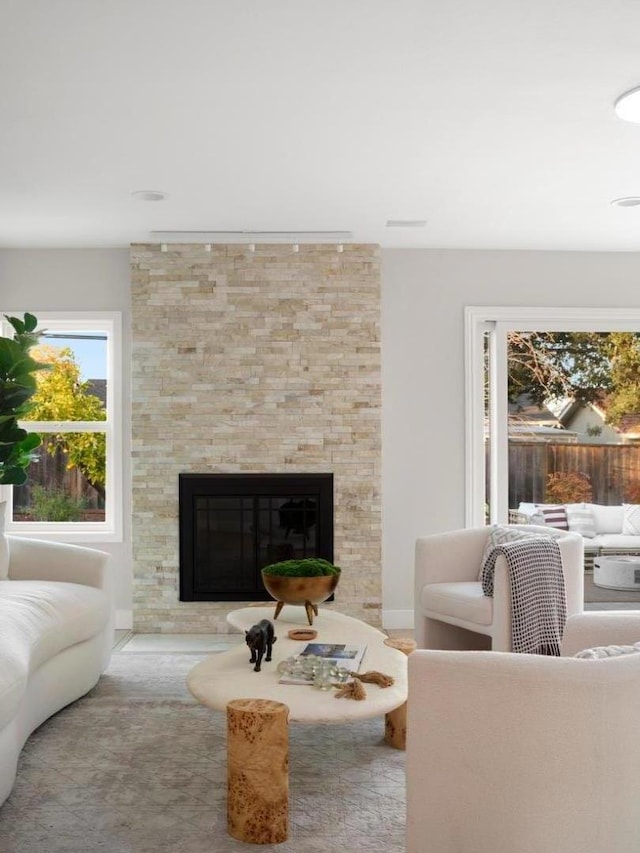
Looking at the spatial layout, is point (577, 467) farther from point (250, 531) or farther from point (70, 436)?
point (70, 436)

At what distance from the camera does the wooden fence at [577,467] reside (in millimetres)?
5805

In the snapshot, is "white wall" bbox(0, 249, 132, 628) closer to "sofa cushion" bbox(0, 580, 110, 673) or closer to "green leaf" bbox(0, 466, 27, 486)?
"green leaf" bbox(0, 466, 27, 486)

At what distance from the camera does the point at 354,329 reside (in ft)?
18.3

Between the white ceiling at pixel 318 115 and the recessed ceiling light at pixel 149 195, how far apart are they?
0.07 meters

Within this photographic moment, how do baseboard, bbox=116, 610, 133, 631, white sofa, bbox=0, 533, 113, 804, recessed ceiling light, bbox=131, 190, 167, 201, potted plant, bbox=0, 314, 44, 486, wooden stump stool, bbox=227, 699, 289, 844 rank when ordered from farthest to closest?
baseboard, bbox=116, 610, 133, 631 < potted plant, bbox=0, 314, 44, 486 < recessed ceiling light, bbox=131, 190, 167, 201 < white sofa, bbox=0, 533, 113, 804 < wooden stump stool, bbox=227, 699, 289, 844

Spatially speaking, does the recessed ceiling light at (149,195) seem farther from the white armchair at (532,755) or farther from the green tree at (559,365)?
the white armchair at (532,755)

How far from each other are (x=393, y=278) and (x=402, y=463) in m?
1.25

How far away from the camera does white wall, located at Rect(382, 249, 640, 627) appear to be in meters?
5.73

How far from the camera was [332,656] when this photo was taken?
3209 millimetres

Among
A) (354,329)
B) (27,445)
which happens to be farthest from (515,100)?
(27,445)

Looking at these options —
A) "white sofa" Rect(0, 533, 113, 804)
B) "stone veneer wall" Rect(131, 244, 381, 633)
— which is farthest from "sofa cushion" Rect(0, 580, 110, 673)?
"stone veneer wall" Rect(131, 244, 381, 633)

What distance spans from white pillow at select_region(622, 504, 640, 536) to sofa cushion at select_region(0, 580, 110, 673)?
3481mm

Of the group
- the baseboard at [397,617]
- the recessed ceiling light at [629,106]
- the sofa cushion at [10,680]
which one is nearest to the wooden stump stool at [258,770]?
the sofa cushion at [10,680]

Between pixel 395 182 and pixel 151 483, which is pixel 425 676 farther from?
pixel 151 483
